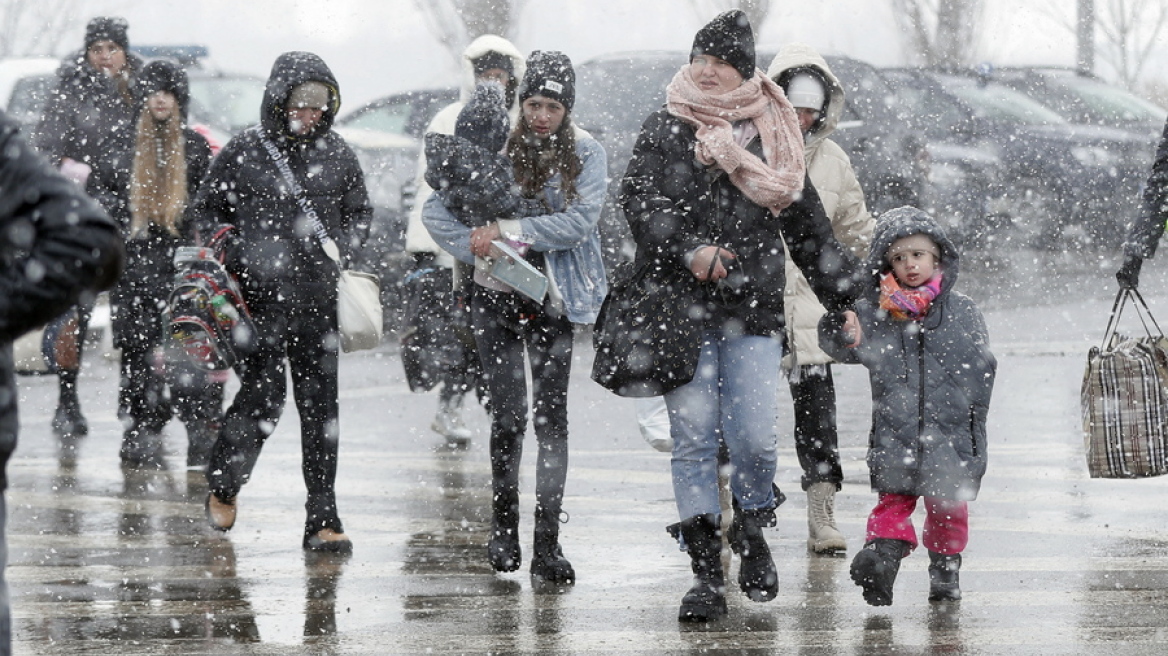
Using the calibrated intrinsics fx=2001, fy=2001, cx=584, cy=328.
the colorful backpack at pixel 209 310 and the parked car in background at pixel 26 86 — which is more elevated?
the parked car in background at pixel 26 86

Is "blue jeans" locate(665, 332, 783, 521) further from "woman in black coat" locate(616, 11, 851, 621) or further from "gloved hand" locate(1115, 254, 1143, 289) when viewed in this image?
"gloved hand" locate(1115, 254, 1143, 289)

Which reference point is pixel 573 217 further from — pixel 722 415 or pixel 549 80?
pixel 722 415

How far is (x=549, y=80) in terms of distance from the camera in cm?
629

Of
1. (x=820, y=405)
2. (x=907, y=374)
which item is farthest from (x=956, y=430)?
(x=820, y=405)

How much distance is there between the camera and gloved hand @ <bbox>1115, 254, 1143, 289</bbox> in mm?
6637

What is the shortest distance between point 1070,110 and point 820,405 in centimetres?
1274

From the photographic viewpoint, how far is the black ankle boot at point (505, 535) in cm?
629

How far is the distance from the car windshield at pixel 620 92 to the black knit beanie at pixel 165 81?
5624mm

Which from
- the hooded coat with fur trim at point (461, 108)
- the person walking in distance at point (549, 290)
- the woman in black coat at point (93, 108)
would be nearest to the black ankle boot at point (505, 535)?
the person walking in distance at point (549, 290)

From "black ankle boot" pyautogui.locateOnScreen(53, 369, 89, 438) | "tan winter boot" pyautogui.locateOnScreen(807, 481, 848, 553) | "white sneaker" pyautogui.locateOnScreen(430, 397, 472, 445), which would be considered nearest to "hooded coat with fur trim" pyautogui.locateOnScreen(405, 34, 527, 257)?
"white sneaker" pyautogui.locateOnScreen(430, 397, 472, 445)

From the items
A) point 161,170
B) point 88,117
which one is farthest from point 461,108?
point 88,117

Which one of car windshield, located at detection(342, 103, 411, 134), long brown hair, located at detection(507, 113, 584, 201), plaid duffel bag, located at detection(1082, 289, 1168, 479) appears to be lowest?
plaid duffel bag, located at detection(1082, 289, 1168, 479)

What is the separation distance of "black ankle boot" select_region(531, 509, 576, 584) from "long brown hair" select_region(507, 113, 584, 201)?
40.4 inches

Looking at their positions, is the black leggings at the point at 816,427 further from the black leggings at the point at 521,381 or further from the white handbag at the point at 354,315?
the white handbag at the point at 354,315
